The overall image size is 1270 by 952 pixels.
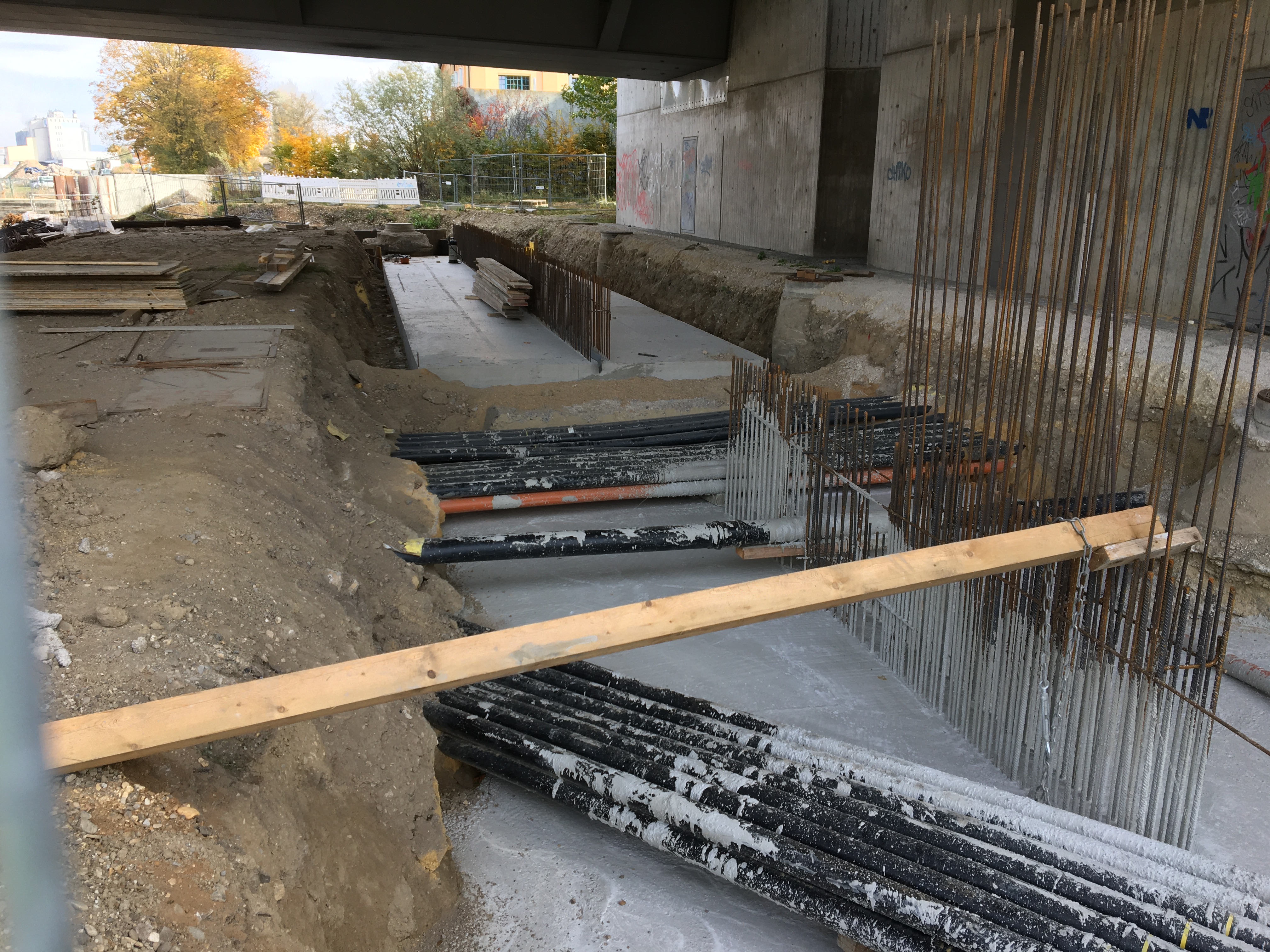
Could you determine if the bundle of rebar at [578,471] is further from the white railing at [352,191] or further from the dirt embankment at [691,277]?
the white railing at [352,191]

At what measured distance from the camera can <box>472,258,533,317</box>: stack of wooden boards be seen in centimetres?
1365

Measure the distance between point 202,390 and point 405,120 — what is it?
4962cm

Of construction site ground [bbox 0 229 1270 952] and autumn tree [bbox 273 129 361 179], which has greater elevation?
autumn tree [bbox 273 129 361 179]

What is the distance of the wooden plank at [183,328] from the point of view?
8211 mm

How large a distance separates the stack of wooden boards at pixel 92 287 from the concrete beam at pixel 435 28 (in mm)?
7398

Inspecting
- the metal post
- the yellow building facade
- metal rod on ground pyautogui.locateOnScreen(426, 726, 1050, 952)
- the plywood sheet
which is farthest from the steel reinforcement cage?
the yellow building facade

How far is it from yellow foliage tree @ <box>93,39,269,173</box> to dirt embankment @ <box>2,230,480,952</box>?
3980 centimetres

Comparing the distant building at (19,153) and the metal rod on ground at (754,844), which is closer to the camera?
the distant building at (19,153)

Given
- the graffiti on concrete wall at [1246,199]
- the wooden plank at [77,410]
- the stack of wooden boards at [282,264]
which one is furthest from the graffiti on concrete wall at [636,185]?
the wooden plank at [77,410]

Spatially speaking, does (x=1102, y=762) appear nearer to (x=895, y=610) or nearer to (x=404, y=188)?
(x=895, y=610)

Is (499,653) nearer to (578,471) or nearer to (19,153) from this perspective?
(19,153)

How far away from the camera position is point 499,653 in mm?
2674

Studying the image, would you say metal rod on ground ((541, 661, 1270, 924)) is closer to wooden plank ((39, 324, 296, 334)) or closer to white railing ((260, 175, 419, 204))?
wooden plank ((39, 324, 296, 334))

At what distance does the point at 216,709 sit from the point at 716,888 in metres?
2.17
